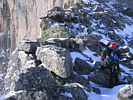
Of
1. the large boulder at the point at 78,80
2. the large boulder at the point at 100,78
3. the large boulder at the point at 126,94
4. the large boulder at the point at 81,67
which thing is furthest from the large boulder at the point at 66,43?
the large boulder at the point at 126,94

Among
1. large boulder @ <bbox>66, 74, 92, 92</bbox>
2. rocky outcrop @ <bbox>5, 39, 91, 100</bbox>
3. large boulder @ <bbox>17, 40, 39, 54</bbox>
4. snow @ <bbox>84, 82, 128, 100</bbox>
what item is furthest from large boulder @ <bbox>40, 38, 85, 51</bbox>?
snow @ <bbox>84, 82, 128, 100</bbox>

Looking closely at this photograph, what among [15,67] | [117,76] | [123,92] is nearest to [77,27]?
[15,67]

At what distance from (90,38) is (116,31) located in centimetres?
434

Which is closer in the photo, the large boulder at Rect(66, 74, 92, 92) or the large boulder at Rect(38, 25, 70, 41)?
the large boulder at Rect(66, 74, 92, 92)

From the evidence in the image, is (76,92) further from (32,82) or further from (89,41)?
(89,41)

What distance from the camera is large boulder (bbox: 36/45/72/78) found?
256 inches

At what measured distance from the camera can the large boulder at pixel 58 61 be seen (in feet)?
21.3

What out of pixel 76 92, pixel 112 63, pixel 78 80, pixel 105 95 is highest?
pixel 112 63

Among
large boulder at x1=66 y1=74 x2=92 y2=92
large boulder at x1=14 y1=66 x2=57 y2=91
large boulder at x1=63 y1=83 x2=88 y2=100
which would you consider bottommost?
large boulder at x1=66 y1=74 x2=92 y2=92

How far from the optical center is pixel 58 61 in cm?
657

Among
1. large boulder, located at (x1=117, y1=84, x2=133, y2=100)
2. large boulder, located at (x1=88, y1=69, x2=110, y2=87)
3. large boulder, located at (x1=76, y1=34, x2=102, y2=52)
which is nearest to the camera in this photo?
large boulder, located at (x1=117, y1=84, x2=133, y2=100)

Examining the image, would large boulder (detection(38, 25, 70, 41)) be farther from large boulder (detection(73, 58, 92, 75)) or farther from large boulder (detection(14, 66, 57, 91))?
large boulder (detection(14, 66, 57, 91))

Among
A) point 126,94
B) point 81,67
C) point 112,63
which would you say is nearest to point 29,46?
point 81,67

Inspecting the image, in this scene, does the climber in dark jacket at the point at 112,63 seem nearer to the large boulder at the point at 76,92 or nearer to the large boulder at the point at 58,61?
the large boulder at the point at 58,61
